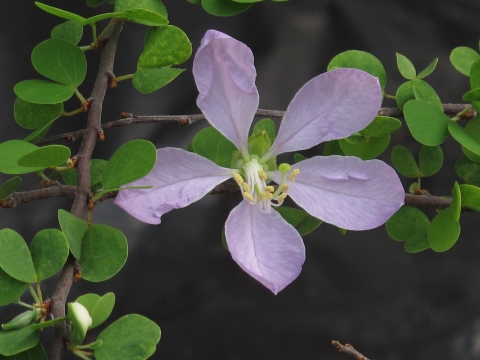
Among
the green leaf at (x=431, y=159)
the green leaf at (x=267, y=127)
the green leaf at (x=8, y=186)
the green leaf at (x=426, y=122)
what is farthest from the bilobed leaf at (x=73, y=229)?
the green leaf at (x=431, y=159)

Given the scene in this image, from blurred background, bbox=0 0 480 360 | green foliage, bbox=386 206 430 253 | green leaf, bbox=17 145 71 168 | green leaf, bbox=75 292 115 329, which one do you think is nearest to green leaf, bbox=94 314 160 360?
green leaf, bbox=75 292 115 329

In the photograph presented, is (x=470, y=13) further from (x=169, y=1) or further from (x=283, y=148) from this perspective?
(x=283, y=148)

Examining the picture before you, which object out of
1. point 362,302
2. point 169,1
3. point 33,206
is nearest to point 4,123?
point 33,206

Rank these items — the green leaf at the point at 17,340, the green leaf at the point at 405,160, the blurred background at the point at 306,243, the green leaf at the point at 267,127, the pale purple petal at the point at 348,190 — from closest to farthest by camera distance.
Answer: the green leaf at the point at 17,340
the pale purple petal at the point at 348,190
the green leaf at the point at 267,127
the green leaf at the point at 405,160
the blurred background at the point at 306,243

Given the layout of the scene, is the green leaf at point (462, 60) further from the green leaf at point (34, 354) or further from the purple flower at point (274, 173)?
the green leaf at point (34, 354)

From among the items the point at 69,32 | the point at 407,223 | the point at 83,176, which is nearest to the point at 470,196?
the point at 407,223

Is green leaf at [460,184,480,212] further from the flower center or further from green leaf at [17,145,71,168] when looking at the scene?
green leaf at [17,145,71,168]
